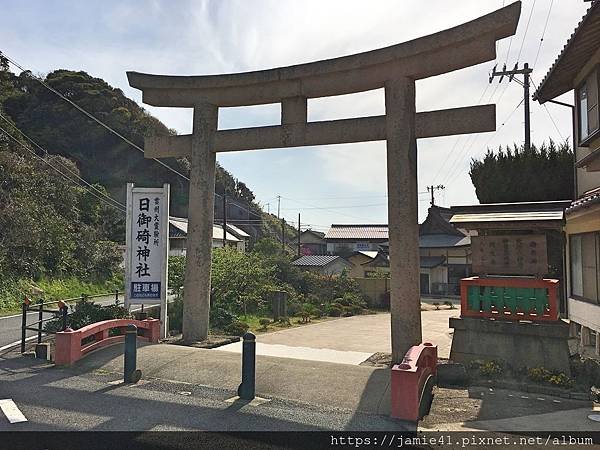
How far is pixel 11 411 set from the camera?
235 inches

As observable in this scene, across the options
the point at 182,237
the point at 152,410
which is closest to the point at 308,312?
the point at 152,410

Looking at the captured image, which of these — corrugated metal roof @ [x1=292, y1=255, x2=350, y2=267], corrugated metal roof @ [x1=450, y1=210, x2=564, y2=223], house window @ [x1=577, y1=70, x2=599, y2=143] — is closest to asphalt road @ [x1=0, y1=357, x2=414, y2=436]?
corrugated metal roof @ [x1=450, y1=210, x2=564, y2=223]

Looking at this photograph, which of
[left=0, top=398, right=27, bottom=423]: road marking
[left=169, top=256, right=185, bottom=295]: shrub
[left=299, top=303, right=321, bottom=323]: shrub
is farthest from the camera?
[left=299, top=303, right=321, bottom=323]: shrub

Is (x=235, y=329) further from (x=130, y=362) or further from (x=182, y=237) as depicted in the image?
(x=182, y=237)

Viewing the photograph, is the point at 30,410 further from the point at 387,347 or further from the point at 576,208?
the point at 576,208

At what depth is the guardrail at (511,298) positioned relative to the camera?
316 inches

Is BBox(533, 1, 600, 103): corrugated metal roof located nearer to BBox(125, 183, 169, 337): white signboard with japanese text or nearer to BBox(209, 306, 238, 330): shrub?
BBox(125, 183, 169, 337): white signboard with japanese text

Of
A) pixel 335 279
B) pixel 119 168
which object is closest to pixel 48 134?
pixel 119 168

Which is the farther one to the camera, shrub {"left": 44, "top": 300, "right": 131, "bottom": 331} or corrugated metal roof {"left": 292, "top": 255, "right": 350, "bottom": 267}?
corrugated metal roof {"left": 292, "top": 255, "right": 350, "bottom": 267}

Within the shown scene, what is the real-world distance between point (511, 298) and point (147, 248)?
8.27 meters

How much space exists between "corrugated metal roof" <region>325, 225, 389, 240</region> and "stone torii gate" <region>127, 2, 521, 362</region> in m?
49.3

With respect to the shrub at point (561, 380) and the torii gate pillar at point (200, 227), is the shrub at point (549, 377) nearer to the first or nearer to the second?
the shrub at point (561, 380)

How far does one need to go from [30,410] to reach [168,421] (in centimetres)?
202

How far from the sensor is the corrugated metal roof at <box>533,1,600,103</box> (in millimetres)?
9188
